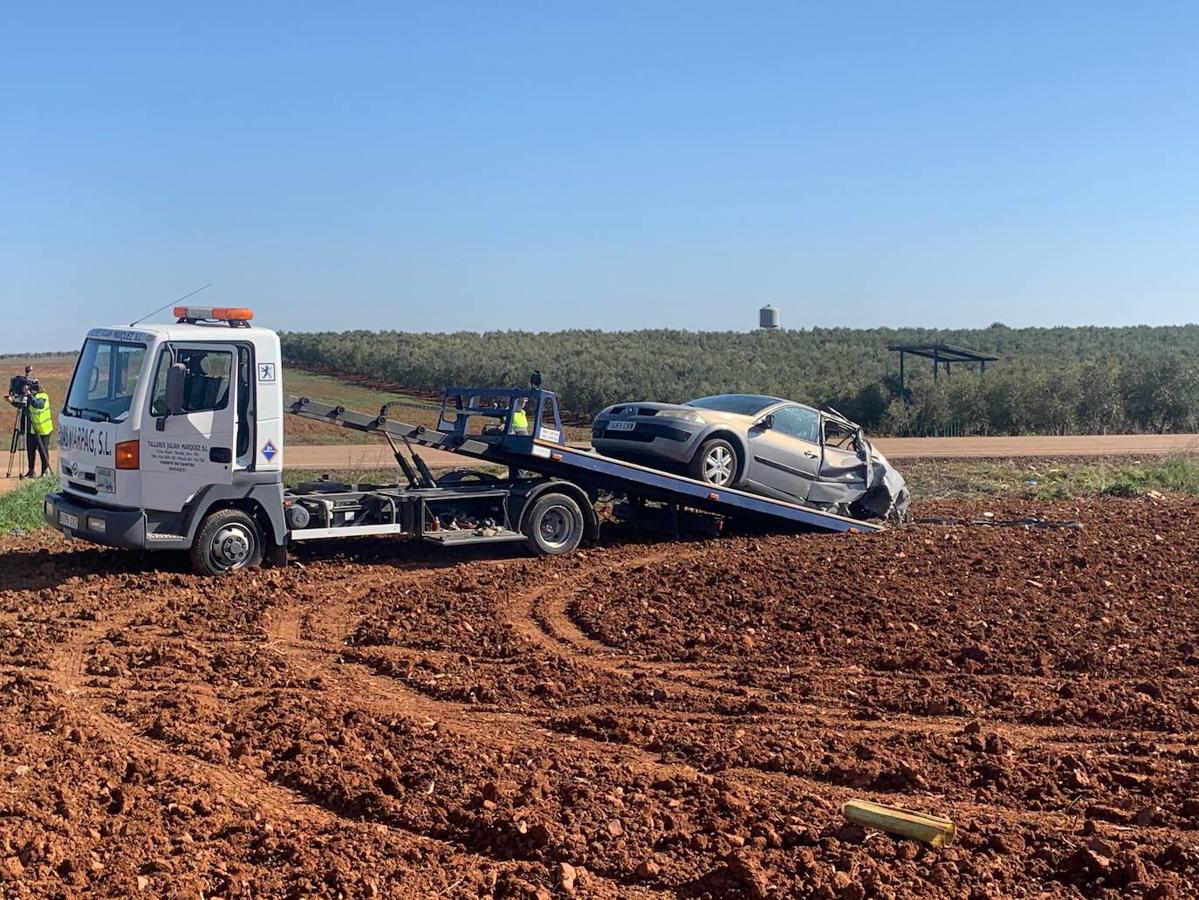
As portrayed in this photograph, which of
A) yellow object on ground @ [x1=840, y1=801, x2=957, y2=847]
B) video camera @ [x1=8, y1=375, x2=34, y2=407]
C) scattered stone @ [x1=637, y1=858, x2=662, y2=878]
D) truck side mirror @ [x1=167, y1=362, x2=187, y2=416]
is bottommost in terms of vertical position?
scattered stone @ [x1=637, y1=858, x2=662, y2=878]

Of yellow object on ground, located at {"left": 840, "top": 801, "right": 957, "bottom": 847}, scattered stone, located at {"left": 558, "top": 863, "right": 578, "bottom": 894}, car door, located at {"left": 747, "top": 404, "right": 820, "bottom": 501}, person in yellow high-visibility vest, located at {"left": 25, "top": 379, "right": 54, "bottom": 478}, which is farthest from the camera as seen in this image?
person in yellow high-visibility vest, located at {"left": 25, "top": 379, "right": 54, "bottom": 478}

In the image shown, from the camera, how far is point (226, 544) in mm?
12734

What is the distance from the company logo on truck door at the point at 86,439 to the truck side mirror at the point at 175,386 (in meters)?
0.66

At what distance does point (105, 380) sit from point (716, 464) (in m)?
6.96

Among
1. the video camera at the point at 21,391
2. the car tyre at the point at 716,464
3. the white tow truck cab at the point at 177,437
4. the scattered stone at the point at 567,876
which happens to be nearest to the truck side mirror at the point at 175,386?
the white tow truck cab at the point at 177,437

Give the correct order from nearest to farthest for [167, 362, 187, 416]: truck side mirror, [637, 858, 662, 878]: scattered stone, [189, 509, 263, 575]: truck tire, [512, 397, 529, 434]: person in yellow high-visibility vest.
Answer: [637, 858, 662, 878]: scattered stone, [167, 362, 187, 416]: truck side mirror, [189, 509, 263, 575]: truck tire, [512, 397, 529, 434]: person in yellow high-visibility vest

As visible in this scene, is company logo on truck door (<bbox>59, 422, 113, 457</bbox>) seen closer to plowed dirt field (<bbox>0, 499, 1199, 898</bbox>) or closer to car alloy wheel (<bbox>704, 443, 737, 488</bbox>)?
plowed dirt field (<bbox>0, 499, 1199, 898</bbox>)

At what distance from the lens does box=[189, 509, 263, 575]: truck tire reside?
1254 centimetres

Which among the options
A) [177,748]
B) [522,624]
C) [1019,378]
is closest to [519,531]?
[522,624]

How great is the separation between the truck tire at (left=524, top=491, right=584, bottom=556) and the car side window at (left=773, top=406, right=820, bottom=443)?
2.93 meters

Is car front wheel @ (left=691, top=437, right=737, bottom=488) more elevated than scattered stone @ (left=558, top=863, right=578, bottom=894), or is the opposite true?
car front wheel @ (left=691, top=437, right=737, bottom=488)

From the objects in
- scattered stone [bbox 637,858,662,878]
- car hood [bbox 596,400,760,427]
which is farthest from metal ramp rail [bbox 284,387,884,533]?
scattered stone [bbox 637,858,662,878]

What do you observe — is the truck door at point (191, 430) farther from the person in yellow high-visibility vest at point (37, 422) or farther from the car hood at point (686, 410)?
the person in yellow high-visibility vest at point (37, 422)

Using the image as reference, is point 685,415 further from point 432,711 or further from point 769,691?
point 432,711
